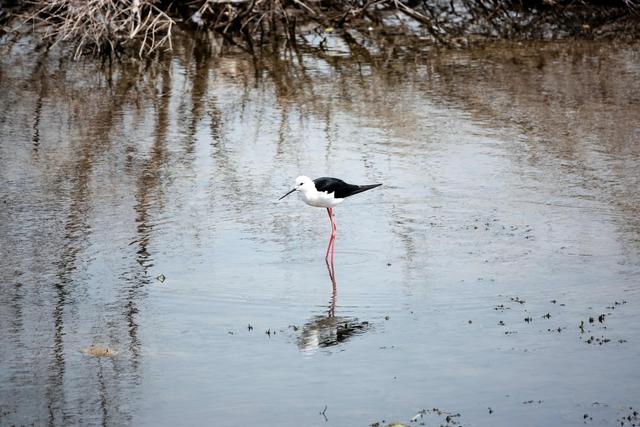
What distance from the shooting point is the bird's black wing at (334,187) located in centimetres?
974

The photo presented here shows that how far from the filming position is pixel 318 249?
986 cm

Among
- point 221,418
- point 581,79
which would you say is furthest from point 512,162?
point 221,418

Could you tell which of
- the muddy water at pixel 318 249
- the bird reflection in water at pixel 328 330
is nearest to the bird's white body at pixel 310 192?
the muddy water at pixel 318 249

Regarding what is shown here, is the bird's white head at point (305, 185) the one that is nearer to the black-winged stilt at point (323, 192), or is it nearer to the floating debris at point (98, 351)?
the black-winged stilt at point (323, 192)

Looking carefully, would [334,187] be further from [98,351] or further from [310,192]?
[98,351]

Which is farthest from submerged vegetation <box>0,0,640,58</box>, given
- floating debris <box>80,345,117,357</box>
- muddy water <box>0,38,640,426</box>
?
floating debris <box>80,345,117,357</box>

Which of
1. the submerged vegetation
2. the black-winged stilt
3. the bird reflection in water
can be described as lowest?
the bird reflection in water

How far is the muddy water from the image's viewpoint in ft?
23.0

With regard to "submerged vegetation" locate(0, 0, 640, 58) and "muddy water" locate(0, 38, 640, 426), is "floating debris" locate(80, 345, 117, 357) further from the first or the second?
"submerged vegetation" locate(0, 0, 640, 58)

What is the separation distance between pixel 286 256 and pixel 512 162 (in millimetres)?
3791

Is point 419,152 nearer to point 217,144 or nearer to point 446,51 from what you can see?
point 217,144

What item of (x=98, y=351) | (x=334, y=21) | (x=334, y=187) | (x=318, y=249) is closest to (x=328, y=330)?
(x=98, y=351)

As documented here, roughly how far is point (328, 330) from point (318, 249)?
6.42 ft

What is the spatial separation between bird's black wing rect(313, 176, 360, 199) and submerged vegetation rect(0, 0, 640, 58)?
8462mm
